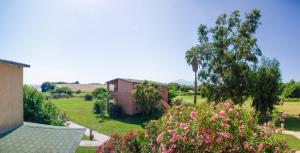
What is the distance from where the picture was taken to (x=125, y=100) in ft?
130

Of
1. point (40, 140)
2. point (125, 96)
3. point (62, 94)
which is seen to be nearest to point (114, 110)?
point (125, 96)

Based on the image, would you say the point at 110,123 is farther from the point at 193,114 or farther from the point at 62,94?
the point at 62,94

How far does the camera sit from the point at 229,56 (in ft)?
114

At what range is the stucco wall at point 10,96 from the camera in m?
11.8

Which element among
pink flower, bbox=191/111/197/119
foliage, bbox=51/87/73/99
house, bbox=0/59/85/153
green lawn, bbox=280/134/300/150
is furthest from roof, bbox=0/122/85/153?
foliage, bbox=51/87/73/99

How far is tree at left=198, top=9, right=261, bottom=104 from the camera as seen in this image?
1374 inches

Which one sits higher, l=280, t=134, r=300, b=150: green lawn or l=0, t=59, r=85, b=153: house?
l=0, t=59, r=85, b=153: house

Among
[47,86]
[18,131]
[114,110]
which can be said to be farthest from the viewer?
[47,86]

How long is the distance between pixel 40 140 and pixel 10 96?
3.03 meters

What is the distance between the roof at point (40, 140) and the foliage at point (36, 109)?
7856 mm

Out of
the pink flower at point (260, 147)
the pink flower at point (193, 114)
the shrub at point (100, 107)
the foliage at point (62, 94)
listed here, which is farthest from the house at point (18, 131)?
the foliage at point (62, 94)

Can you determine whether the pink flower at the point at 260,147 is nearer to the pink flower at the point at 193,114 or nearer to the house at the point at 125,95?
the pink flower at the point at 193,114

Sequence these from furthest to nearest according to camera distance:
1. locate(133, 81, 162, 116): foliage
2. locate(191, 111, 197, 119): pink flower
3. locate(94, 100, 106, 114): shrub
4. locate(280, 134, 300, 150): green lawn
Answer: locate(94, 100, 106, 114): shrub → locate(133, 81, 162, 116): foliage → locate(280, 134, 300, 150): green lawn → locate(191, 111, 197, 119): pink flower

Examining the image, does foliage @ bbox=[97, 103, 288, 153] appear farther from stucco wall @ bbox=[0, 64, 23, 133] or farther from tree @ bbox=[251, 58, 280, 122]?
tree @ bbox=[251, 58, 280, 122]
